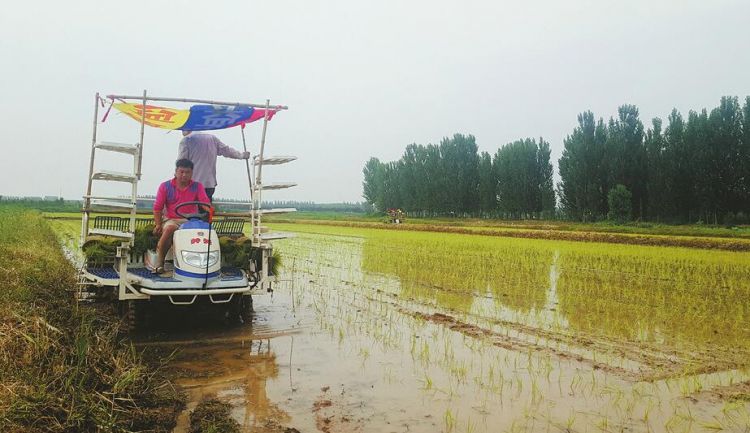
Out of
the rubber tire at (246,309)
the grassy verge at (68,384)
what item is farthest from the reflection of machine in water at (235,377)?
the rubber tire at (246,309)

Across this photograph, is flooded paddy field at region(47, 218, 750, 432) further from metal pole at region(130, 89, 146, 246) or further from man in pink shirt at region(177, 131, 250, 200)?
man in pink shirt at region(177, 131, 250, 200)

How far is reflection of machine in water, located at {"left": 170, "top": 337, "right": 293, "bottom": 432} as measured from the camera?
3439 millimetres

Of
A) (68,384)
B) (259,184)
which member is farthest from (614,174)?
(68,384)

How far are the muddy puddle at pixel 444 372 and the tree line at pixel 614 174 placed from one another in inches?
1261

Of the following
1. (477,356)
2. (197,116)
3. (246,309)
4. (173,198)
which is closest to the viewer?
(477,356)

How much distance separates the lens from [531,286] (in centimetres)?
920

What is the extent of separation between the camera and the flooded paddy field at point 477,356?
3494mm

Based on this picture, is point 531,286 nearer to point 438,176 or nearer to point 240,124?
point 240,124

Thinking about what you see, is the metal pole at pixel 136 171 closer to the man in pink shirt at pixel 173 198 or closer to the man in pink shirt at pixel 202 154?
the man in pink shirt at pixel 173 198

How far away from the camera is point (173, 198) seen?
236 inches

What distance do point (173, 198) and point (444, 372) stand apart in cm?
373

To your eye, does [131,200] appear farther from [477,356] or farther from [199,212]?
[477,356]

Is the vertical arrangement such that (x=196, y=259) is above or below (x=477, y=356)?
above

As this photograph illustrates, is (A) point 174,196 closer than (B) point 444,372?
No
